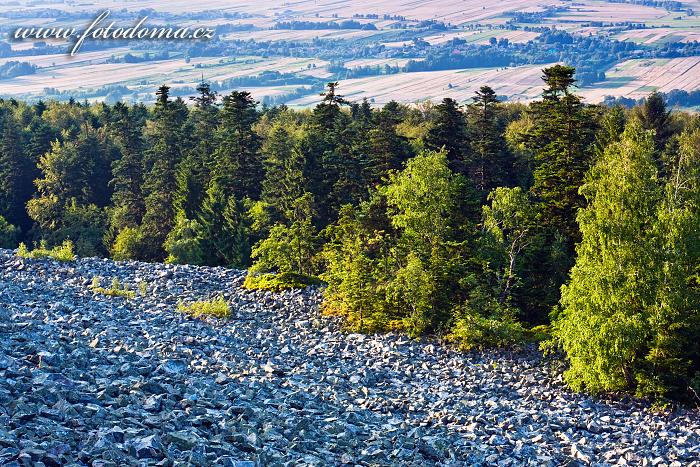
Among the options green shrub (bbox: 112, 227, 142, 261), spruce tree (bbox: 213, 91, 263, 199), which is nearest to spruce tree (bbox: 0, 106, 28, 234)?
green shrub (bbox: 112, 227, 142, 261)

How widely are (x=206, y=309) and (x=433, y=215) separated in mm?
10714

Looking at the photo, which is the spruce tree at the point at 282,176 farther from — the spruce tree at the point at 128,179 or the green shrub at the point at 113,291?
the green shrub at the point at 113,291

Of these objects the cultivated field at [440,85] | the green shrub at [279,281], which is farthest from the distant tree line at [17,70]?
the green shrub at [279,281]

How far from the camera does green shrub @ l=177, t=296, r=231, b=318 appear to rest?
36.0m

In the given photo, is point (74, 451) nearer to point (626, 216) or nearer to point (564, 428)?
point (564, 428)

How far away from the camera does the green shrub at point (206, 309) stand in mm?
36000

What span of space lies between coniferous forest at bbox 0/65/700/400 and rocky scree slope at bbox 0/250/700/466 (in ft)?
7.50

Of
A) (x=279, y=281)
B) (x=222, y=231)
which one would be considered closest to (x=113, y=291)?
(x=279, y=281)

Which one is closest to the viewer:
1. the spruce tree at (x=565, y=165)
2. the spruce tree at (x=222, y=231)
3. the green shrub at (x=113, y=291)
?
the green shrub at (x=113, y=291)

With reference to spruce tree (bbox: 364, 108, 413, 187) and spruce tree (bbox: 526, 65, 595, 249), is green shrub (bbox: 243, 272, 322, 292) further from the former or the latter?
spruce tree (bbox: 526, 65, 595, 249)

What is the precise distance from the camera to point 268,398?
2325 centimetres

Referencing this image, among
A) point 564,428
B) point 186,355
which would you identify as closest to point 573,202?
point 564,428

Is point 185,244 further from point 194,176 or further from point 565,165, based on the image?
point 565,165

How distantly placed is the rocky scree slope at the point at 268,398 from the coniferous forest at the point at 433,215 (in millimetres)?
2286
